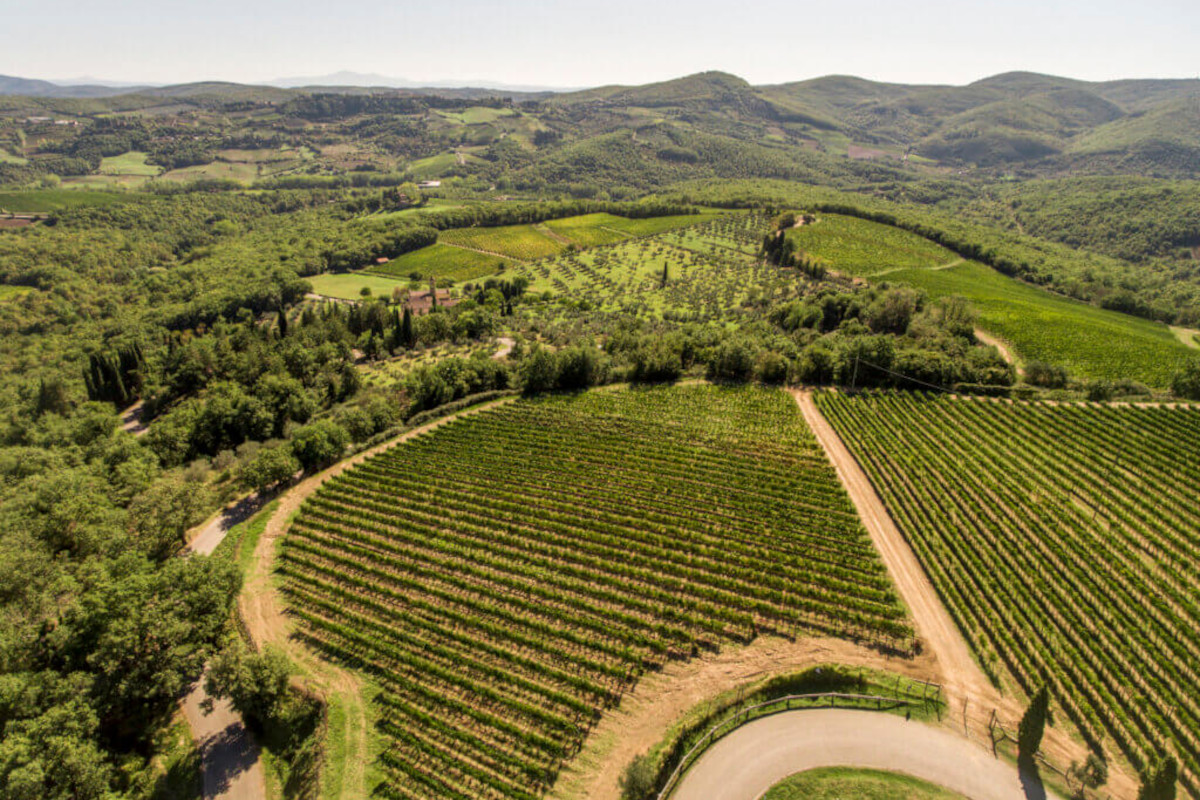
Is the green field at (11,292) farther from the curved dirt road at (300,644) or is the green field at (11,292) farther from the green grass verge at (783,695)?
the green grass verge at (783,695)

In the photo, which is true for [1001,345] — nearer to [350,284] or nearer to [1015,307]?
[1015,307]

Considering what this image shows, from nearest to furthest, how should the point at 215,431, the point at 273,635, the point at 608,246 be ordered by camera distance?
1. the point at 273,635
2. the point at 215,431
3. the point at 608,246

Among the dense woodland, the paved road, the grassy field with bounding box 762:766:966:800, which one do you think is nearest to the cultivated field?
the dense woodland

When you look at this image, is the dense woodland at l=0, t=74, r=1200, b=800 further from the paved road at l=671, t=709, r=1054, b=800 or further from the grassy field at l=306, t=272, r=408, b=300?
the paved road at l=671, t=709, r=1054, b=800

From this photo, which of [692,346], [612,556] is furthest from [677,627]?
[692,346]

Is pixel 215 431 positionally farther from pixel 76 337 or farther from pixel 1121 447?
pixel 1121 447

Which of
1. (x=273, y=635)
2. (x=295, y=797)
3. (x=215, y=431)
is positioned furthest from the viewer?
(x=215, y=431)

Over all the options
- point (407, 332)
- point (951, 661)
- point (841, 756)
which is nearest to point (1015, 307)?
point (951, 661)
